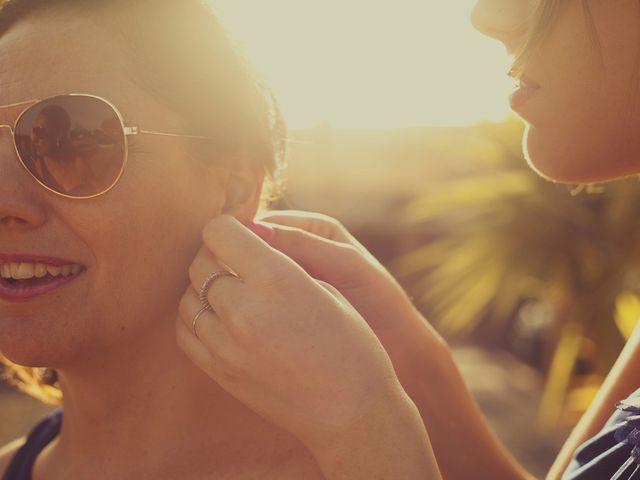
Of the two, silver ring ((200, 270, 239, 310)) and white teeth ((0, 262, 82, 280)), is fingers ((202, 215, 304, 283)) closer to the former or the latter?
silver ring ((200, 270, 239, 310))

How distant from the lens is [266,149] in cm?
213

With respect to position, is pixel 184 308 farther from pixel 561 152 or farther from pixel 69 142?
pixel 561 152

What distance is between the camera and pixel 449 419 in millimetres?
2217

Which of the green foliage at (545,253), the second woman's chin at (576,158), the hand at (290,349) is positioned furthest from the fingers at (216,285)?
the green foliage at (545,253)

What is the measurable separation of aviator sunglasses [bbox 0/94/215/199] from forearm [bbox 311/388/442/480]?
825 mm

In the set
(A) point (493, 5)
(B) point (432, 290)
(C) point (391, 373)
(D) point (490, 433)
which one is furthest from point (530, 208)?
(C) point (391, 373)

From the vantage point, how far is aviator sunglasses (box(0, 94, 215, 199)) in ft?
5.27

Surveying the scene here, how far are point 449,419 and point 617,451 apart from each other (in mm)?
726

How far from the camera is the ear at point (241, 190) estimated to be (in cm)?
200

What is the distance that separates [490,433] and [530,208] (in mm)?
3847

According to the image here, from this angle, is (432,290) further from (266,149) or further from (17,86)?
(17,86)

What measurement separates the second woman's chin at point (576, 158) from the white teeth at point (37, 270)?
117cm

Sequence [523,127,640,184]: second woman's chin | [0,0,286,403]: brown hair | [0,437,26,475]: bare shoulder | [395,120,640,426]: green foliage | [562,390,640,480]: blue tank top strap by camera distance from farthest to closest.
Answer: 1. [395,120,640,426]: green foliage
2. [0,437,26,475]: bare shoulder
3. [0,0,286,403]: brown hair
4. [523,127,640,184]: second woman's chin
5. [562,390,640,480]: blue tank top strap

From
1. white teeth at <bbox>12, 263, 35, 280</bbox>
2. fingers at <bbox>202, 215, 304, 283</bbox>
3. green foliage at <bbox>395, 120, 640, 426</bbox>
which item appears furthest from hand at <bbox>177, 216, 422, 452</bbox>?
green foliage at <bbox>395, 120, 640, 426</bbox>
